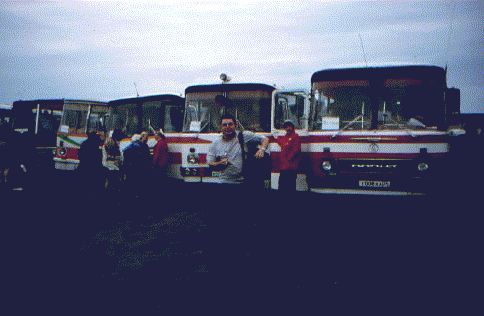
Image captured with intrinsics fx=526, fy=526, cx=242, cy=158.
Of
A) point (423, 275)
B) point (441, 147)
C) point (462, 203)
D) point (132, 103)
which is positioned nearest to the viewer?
point (423, 275)

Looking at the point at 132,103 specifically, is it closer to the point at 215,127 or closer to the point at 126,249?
the point at 215,127

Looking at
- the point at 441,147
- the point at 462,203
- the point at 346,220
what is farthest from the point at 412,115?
the point at 462,203

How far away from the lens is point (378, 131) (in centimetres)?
950

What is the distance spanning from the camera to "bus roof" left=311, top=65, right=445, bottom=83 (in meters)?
9.43

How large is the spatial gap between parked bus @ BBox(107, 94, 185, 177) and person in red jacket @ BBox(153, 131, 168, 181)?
261 mm

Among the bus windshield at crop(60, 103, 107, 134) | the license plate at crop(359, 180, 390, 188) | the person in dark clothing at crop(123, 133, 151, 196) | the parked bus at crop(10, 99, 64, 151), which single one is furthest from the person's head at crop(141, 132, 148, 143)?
the parked bus at crop(10, 99, 64, 151)

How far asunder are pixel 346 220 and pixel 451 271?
12.3ft

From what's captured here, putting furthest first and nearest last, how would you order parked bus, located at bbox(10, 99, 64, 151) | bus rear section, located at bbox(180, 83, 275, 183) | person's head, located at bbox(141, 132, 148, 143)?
parked bus, located at bbox(10, 99, 64, 151)
person's head, located at bbox(141, 132, 148, 143)
bus rear section, located at bbox(180, 83, 275, 183)

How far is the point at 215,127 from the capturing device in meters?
12.5

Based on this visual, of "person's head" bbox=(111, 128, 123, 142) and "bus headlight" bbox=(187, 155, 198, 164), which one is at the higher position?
"person's head" bbox=(111, 128, 123, 142)

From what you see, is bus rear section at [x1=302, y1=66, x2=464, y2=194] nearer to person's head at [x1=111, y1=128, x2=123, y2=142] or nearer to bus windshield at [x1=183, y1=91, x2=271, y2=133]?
bus windshield at [x1=183, y1=91, x2=271, y2=133]

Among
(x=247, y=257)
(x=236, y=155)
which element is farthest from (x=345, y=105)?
(x=247, y=257)

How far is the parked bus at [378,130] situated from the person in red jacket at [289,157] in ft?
0.91

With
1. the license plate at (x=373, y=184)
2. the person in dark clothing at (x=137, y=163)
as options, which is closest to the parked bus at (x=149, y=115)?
the person in dark clothing at (x=137, y=163)
